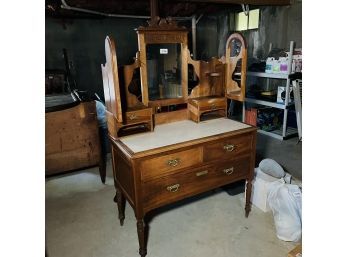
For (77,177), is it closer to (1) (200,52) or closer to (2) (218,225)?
(2) (218,225)

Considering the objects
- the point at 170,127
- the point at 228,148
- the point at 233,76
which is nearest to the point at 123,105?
the point at 170,127

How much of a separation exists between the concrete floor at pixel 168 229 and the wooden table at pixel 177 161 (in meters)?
0.23

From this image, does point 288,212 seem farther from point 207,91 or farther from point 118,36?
point 118,36

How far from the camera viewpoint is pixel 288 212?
1.81 m

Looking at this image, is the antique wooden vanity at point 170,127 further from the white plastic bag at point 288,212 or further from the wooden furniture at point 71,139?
the wooden furniture at point 71,139

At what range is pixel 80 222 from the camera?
205 centimetres

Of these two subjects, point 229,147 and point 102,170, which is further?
point 102,170

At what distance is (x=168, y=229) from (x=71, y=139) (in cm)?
123

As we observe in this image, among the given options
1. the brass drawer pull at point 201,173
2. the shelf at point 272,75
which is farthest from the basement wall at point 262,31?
the brass drawer pull at point 201,173

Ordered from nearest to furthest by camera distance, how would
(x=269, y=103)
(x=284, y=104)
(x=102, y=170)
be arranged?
1. (x=102, y=170)
2. (x=284, y=104)
3. (x=269, y=103)

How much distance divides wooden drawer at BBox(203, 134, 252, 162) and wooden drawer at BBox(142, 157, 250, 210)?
0.06 m

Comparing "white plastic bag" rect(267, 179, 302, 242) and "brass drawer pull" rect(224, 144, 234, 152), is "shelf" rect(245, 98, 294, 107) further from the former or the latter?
"brass drawer pull" rect(224, 144, 234, 152)
